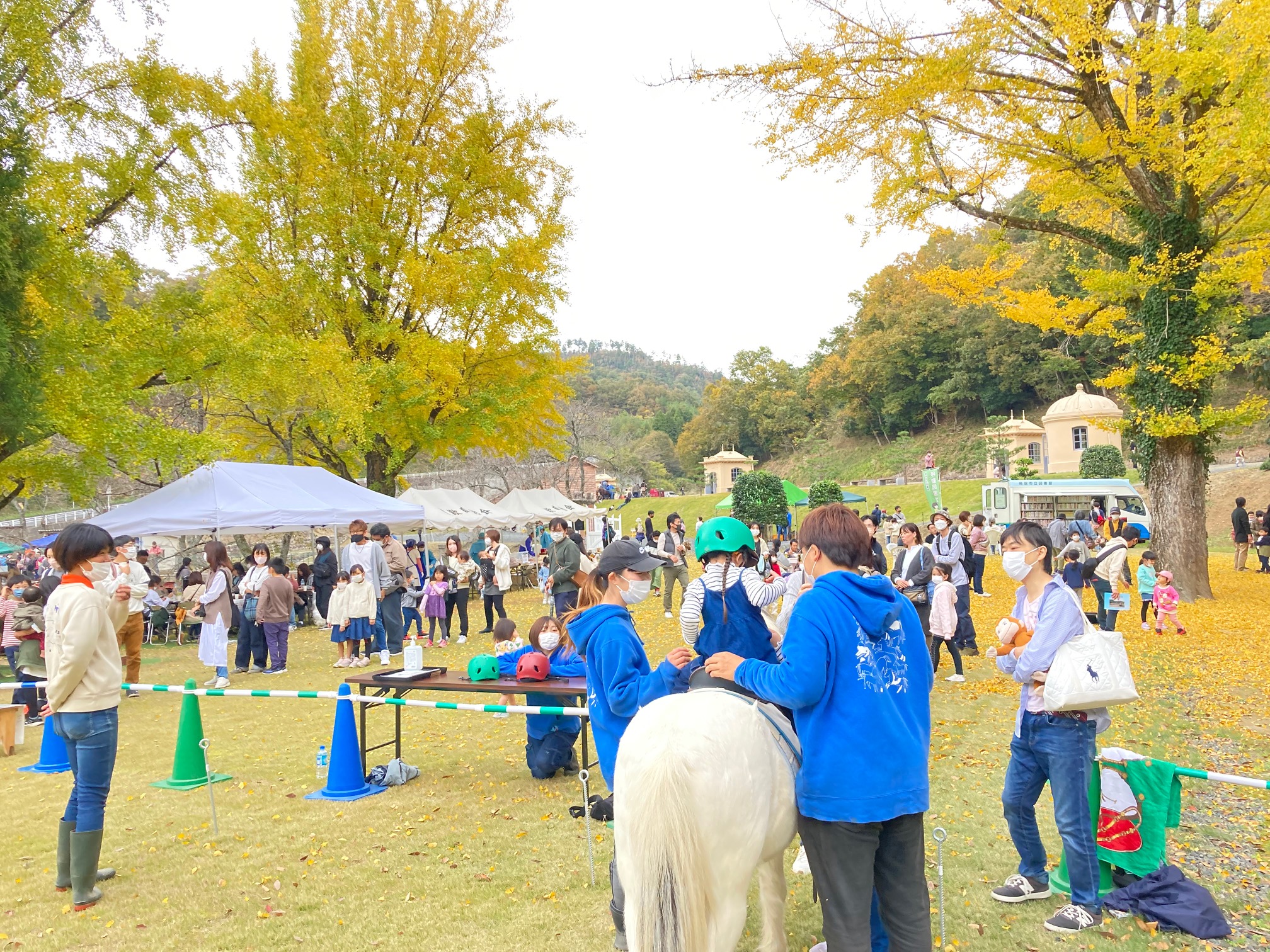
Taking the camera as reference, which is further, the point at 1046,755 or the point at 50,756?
the point at 50,756

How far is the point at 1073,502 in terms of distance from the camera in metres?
30.9

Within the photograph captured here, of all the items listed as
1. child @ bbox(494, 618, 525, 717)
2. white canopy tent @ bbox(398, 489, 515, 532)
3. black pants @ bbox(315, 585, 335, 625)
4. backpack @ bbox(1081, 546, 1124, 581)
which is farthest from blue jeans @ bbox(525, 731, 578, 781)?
white canopy tent @ bbox(398, 489, 515, 532)

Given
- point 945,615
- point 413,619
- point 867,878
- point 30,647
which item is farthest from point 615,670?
point 413,619

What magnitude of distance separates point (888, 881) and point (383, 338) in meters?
16.3

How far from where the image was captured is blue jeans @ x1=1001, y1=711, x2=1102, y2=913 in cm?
344

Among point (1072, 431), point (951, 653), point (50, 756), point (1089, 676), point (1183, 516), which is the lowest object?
point (50, 756)

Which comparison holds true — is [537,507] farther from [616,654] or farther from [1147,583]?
[616,654]

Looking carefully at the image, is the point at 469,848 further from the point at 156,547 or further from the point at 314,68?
the point at 156,547

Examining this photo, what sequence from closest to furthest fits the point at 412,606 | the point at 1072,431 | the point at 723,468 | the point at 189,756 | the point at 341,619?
1. the point at 189,756
2. the point at 341,619
3. the point at 412,606
4. the point at 1072,431
5. the point at 723,468

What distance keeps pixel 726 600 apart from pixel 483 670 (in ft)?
10.2

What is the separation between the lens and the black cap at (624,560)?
3262mm

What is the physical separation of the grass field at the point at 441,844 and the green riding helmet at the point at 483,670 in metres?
0.85

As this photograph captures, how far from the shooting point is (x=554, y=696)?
585 cm

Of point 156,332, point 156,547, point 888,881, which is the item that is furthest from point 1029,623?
point 156,547
